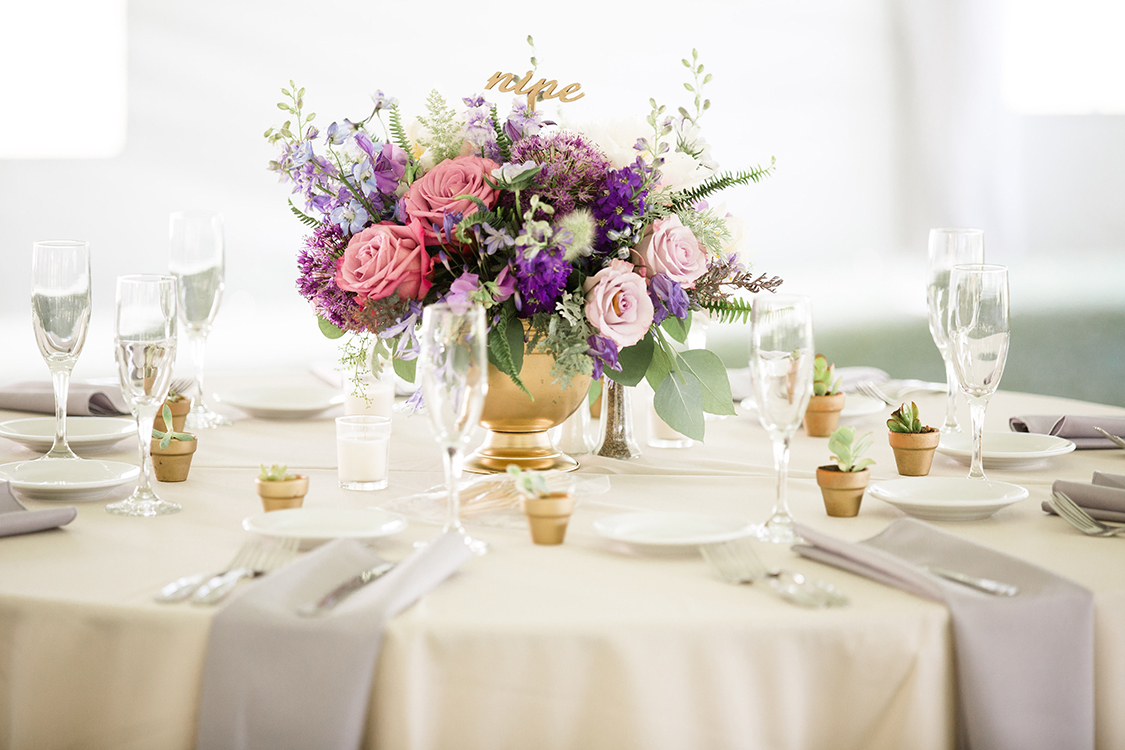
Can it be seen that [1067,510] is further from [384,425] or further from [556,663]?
[384,425]

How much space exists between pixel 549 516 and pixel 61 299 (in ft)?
2.55

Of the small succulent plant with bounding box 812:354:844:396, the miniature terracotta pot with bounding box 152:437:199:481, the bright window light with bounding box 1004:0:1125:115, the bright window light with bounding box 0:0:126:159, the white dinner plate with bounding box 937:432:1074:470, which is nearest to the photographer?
the miniature terracotta pot with bounding box 152:437:199:481

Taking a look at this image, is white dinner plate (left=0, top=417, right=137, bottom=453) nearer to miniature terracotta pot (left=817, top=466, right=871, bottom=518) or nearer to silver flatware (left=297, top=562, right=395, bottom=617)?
silver flatware (left=297, top=562, right=395, bottom=617)

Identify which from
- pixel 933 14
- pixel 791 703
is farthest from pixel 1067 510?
pixel 933 14

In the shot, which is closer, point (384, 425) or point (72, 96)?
point (384, 425)

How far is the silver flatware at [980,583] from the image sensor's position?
1.00 m

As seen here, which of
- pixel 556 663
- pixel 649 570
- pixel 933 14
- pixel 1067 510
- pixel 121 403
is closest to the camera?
pixel 556 663

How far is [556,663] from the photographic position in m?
0.93

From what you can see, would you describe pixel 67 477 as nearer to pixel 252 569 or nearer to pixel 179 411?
pixel 179 411

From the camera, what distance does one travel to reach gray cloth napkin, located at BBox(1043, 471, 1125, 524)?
127cm

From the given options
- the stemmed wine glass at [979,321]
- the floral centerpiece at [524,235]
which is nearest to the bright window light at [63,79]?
the floral centerpiece at [524,235]

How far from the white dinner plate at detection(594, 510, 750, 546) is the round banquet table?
0.08ft

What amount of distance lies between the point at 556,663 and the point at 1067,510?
0.69 m

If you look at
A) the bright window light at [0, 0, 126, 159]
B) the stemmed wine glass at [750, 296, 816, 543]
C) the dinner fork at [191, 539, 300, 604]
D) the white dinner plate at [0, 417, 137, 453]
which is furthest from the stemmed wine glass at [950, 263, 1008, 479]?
the bright window light at [0, 0, 126, 159]
